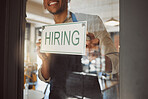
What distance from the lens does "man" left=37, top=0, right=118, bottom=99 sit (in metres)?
0.60

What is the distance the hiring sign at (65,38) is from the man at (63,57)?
25 mm

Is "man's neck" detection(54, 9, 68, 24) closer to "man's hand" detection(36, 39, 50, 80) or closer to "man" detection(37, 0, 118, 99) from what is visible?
"man" detection(37, 0, 118, 99)

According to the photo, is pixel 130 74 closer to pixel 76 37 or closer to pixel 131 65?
pixel 131 65

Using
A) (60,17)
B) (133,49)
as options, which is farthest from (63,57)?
(133,49)

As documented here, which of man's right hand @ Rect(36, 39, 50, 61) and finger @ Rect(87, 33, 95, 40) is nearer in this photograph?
finger @ Rect(87, 33, 95, 40)

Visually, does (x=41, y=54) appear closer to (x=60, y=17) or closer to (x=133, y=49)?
(x=60, y=17)

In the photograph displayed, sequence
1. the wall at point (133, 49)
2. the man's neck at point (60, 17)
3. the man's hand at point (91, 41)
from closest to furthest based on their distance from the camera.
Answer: the wall at point (133, 49) < the man's hand at point (91, 41) < the man's neck at point (60, 17)

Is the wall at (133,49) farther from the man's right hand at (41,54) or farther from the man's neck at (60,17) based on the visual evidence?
the man's right hand at (41,54)

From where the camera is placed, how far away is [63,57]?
741mm

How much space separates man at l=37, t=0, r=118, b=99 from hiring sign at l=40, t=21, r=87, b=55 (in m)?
0.03

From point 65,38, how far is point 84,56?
0.50 ft

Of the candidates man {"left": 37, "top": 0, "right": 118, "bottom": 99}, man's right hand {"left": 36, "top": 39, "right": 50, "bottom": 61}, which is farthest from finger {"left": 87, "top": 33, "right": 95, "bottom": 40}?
man's right hand {"left": 36, "top": 39, "right": 50, "bottom": 61}

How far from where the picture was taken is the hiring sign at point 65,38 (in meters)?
0.68

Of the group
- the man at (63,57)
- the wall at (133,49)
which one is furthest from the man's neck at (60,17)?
the wall at (133,49)
